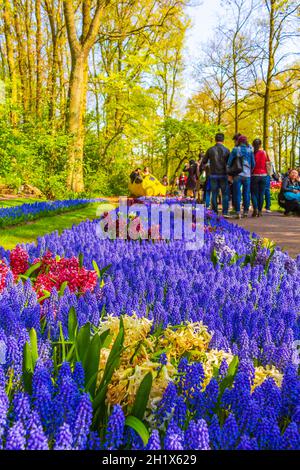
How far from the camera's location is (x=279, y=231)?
32.4ft

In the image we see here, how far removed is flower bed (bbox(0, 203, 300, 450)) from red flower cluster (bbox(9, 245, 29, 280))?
0.04 feet

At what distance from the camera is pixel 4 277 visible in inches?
147

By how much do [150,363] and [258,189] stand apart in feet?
38.0

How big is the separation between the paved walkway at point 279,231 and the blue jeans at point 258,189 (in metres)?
0.70

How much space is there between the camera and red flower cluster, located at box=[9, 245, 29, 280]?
444 cm

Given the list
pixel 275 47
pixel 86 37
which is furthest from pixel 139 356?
pixel 275 47

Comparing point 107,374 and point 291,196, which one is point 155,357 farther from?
point 291,196

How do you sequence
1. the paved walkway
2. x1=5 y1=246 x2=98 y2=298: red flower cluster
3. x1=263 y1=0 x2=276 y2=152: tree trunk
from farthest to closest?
x1=263 y1=0 x2=276 y2=152: tree trunk
the paved walkway
x1=5 y1=246 x2=98 y2=298: red flower cluster

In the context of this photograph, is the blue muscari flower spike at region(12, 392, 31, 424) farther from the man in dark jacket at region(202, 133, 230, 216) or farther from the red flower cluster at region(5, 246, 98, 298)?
the man in dark jacket at region(202, 133, 230, 216)

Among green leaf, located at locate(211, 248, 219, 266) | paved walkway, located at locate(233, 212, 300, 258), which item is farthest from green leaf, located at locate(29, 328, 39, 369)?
paved walkway, located at locate(233, 212, 300, 258)

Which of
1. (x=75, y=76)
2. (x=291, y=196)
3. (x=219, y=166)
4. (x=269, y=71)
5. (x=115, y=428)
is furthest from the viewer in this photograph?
(x=269, y=71)

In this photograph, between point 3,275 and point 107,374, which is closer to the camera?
point 107,374

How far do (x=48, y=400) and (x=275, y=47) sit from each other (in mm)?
25681

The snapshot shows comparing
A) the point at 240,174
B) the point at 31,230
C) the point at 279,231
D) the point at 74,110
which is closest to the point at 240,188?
A: the point at 240,174
